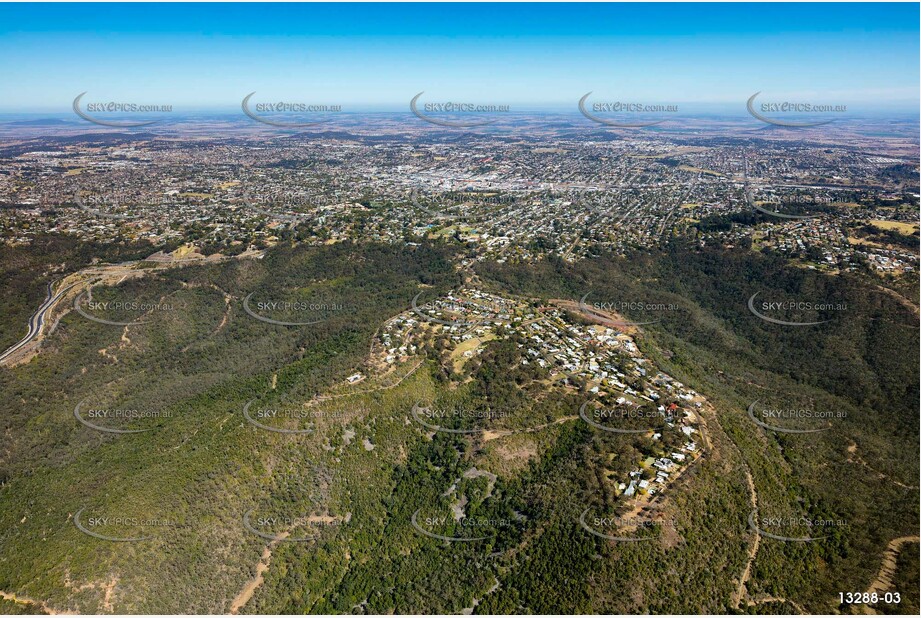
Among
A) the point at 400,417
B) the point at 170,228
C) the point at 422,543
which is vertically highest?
the point at 170,228

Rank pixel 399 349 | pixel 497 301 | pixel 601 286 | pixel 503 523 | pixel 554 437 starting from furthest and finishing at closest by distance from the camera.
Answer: pixel 601 286 < pixel 497 301 < pixel 399 349 < pixel 554 437 < pixel 503 523

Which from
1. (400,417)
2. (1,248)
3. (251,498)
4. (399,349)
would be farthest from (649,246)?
(1,248)

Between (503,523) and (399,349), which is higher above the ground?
(399,349)

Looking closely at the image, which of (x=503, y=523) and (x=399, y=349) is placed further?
(x=399, y=349)

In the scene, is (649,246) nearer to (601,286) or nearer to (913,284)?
(601,286)

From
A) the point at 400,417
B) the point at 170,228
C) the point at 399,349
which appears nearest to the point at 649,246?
the point at 399,349

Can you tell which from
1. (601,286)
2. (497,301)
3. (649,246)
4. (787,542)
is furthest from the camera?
(649,246)

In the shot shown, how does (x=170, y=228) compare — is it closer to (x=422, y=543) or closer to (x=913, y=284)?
(x=422, y=543)
